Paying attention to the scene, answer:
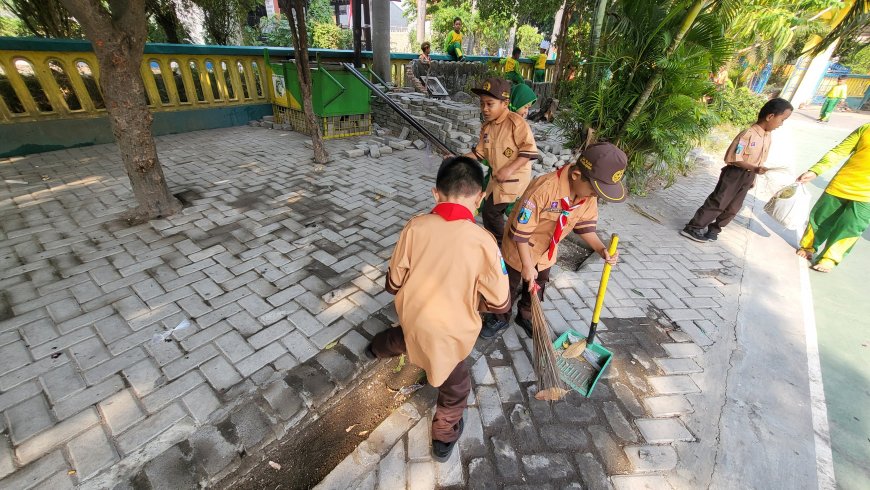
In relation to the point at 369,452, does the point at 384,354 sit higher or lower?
higher

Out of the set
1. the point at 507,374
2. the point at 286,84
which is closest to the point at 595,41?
the point at 507,374

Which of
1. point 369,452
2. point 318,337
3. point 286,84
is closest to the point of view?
point 369,452

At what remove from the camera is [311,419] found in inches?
90.8

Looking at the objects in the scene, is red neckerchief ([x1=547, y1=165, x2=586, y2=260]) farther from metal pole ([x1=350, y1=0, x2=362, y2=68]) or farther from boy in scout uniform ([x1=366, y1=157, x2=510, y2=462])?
metal pole ([x1=350, y1=0, x2=362, y2=68])

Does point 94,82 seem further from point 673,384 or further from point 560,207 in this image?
point 673,384

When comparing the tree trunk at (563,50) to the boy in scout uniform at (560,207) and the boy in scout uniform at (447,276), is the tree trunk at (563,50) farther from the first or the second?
the boy in scout uniform at (447,276)

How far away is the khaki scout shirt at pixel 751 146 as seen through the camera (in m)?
4.24

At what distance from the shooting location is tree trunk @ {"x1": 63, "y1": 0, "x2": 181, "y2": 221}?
329cm

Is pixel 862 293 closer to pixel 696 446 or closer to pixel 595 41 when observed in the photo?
pixel 696 446

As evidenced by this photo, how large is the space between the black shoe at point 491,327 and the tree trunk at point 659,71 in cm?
280

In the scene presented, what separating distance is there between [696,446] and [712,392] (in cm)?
56

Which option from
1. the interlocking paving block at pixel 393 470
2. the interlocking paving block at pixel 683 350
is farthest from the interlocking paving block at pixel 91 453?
the interlocking paving block at pixel 683 350

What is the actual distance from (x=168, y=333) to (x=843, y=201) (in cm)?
676

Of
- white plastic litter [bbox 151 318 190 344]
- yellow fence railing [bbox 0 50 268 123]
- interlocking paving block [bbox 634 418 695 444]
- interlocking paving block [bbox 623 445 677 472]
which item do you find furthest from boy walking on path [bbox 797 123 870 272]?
yellow fence railing [bbox 0 50 268 123]
